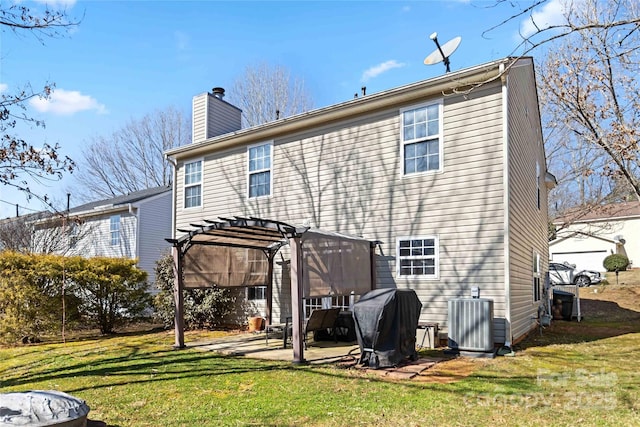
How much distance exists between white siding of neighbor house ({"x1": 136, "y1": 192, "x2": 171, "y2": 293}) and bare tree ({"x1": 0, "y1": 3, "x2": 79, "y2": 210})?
12.4m

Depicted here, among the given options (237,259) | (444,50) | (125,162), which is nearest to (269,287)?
(237,259)

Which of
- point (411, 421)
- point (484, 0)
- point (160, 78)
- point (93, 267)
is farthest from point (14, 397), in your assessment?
point (160, 78)

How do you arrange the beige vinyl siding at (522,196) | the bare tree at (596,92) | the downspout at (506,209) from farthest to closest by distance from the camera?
the bare tree at (596,92)
the beige vinyl siding at (522,196)
the downspout at (506,209)

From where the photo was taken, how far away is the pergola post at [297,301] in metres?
7.27

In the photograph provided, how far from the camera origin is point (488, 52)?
8.53 meters

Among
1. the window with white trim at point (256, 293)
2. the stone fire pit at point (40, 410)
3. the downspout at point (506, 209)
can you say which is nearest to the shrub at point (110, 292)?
the window with white trim at point (256, 293)

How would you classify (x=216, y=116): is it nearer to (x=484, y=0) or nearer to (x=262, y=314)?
(x=262, y=314)

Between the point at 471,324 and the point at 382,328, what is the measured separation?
1.93m

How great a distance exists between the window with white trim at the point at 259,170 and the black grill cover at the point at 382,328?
5.74 metres

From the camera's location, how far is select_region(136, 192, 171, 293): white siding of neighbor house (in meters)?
18.8

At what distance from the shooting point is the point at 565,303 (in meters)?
14.5

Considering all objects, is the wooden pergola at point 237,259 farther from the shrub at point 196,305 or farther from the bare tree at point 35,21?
the bare tree at point 35,21

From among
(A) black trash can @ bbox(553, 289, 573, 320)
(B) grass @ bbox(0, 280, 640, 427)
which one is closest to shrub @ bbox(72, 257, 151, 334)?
(B) grass @ bbox(0, 280, 640, 427)

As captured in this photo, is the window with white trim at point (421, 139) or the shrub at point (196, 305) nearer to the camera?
the window with white trim at point (421, 139)
